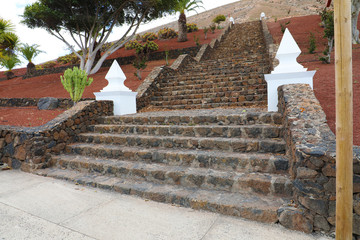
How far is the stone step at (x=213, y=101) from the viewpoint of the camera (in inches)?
230

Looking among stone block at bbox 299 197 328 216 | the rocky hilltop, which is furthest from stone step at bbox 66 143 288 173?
the rocky hilltop

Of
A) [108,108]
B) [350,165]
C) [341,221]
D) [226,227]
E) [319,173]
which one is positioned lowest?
[226,227]

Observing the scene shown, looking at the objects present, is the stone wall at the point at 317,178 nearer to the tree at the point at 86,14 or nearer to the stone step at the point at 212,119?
the stone step at the point at 212,119

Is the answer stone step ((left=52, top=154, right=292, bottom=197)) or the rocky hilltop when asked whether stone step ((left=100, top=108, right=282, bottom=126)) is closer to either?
stone step ((left=52, top=154, right=292, bottom=197))

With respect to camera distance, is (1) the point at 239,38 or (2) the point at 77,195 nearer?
(2) the point at 77,195

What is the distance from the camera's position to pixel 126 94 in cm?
602

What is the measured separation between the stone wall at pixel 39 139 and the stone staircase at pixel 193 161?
199 mm

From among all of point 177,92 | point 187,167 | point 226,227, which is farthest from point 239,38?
point 226,227

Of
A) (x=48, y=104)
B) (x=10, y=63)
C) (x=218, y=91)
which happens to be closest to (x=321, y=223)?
(x=218, y=91)

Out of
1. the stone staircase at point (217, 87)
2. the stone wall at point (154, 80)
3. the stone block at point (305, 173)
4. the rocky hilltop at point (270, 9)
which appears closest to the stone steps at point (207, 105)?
the stone staircase at point (217, 87)

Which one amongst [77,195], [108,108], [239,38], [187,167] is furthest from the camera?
[239,38]

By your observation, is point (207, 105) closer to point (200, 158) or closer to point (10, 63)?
point (200, 158)

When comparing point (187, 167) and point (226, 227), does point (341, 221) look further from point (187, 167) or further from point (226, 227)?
point (187, 167)

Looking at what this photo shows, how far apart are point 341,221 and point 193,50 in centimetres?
1635
